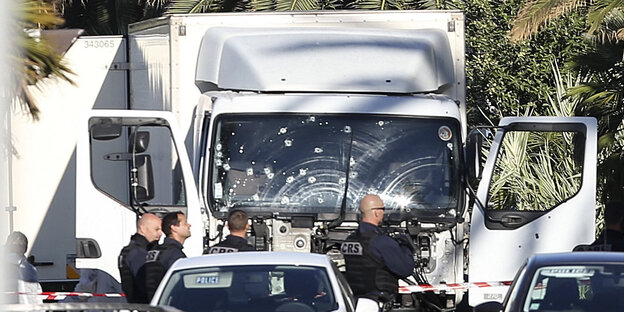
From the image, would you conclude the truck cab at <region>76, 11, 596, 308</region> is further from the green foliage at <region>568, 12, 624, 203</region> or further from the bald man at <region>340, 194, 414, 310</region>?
the green foliage at <region>568, 12, 624, 203</region>

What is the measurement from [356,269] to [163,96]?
10.4 feet

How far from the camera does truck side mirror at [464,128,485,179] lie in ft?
38.3

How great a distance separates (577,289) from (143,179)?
4.73m

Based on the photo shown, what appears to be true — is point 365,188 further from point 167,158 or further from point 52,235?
point 52,235

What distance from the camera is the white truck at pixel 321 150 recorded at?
1162 cm

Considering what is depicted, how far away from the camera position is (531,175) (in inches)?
795

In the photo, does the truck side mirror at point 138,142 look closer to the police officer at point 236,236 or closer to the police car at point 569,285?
the police officer at point 236,236

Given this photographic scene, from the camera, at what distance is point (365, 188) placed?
1176 centimetres

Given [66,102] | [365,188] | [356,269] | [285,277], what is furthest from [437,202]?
[66,102]

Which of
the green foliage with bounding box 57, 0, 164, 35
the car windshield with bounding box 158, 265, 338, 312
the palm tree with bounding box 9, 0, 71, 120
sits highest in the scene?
the green foliage with bounding box 57, 0, 164, 35

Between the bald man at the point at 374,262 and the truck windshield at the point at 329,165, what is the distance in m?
1.22

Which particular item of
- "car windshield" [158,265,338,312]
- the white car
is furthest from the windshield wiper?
Answer: "car windshield" [158,265,338,312]

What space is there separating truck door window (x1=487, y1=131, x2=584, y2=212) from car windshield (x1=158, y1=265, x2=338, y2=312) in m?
11.6

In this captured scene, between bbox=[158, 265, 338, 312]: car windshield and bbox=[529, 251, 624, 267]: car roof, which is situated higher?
bbox=[529, 251, 624, 267]: car roof
